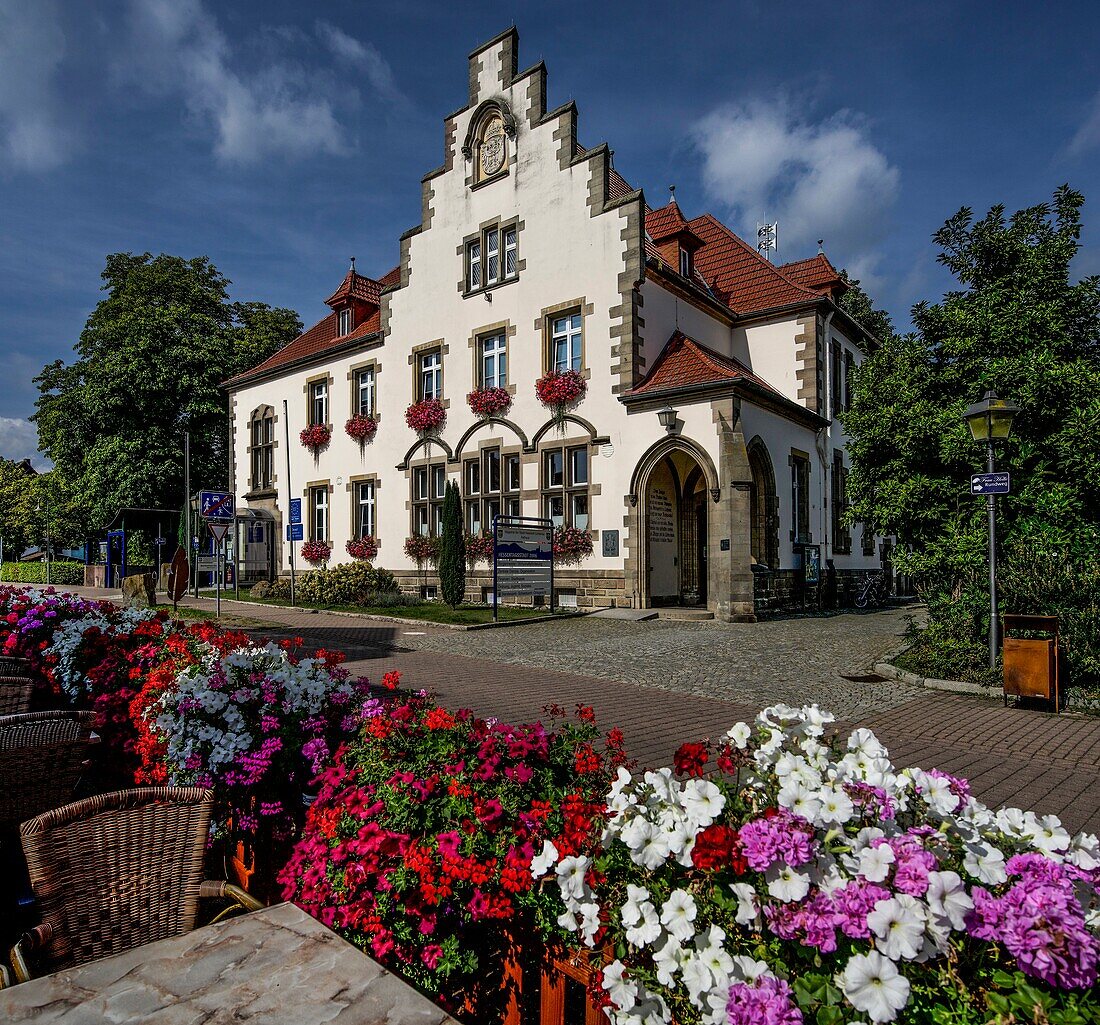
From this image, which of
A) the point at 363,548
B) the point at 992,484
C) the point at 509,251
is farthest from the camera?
the point at 363,548

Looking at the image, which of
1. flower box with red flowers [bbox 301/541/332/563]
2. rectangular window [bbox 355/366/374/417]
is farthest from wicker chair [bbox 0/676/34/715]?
flower box with red flowers [bbox 301/541/332/563]

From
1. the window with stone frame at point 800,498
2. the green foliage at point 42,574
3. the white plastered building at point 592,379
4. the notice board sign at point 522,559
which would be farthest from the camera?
the green foliage at point 42,574

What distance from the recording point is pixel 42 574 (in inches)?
1852

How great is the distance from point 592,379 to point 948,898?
1910 centimetres

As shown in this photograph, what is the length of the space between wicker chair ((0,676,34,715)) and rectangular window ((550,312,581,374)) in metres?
16.9

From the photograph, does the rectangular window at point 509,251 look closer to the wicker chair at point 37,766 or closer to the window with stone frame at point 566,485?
the window with stone frame at point 566,485

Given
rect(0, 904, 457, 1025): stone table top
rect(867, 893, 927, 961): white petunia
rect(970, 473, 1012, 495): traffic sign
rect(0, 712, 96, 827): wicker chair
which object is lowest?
rect(0, 904, 457, 1025): stone table top

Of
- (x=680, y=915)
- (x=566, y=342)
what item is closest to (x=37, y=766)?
(x=680, y=915)

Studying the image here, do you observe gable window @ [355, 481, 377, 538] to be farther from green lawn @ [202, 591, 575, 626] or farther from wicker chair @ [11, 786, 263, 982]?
wicker chair @ [11, 786, 263, 982]

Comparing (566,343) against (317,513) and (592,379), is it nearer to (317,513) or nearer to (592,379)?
(592,379)

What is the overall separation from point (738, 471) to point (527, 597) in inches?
274

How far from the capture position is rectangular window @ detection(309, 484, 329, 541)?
1101 inches

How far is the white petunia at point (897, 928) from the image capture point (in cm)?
150

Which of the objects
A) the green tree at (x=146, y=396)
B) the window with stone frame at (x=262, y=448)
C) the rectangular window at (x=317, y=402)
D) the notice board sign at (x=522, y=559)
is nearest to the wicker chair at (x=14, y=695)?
the notice board sign at (x=522, y=559)
